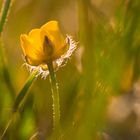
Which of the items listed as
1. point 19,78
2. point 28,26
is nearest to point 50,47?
point 19,78

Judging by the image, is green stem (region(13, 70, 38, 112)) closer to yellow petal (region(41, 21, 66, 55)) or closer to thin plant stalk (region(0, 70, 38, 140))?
thin plant stalk (region(0, 70, 38, 140))

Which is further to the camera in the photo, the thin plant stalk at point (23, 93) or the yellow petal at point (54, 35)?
the thin plant stalk at point (23, 93)

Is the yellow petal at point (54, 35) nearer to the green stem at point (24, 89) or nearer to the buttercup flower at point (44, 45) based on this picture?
the buttercup flower at point (44, 45)

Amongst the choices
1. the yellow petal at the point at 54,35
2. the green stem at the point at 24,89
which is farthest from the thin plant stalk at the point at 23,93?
the yellow petal at the point at 54,35

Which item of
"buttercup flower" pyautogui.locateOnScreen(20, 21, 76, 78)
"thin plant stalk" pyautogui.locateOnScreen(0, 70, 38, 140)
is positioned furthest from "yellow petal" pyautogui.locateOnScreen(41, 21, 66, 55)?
"thin plant stalk" pyautogui.locateOnScreen(0, 70, 38, 140)

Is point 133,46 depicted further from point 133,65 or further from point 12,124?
point 12,124

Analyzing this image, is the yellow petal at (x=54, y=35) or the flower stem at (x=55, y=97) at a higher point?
the yellow petal at (x=54, y=35)
